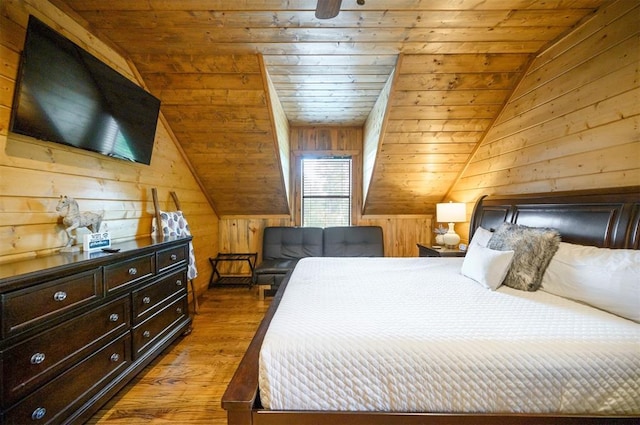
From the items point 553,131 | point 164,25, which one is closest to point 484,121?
point 553,131

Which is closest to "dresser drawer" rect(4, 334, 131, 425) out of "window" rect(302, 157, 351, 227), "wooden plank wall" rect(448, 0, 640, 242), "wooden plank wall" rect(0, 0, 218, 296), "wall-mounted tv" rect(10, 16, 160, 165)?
"wooden plank wall" rect(0, 0, 218, 296)

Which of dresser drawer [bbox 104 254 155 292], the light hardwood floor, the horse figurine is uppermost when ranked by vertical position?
the horse figurine

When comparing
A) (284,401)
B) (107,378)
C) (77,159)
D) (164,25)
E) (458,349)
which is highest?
(164,25)

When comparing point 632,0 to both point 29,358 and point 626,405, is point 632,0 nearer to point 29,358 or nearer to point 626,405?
point 626,405

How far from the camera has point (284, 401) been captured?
1048 mm

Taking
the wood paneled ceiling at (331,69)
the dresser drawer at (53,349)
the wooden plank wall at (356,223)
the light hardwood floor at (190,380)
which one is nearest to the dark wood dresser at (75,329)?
the dresser drawer at (53,349)

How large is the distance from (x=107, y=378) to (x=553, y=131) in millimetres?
3592

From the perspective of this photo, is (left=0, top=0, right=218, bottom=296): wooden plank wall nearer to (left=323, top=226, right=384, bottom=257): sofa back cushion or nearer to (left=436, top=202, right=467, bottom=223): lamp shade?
(left=323, top=226, right=384, bottom=257): sofa back cushion

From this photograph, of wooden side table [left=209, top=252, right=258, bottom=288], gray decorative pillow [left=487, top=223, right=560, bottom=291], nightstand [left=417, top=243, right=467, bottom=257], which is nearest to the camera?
gray decorative pillow [left=487, top=223, right=560, bottom=291]

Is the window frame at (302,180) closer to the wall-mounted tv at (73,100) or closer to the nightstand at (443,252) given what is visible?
the nightstand at (443,252)

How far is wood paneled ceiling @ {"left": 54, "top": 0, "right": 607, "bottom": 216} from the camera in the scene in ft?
6.27

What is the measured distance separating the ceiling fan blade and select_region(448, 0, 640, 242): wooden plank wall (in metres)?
1.76

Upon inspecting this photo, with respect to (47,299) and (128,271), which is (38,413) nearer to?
(47,299)

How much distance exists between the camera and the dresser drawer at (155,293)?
182 cm
